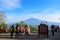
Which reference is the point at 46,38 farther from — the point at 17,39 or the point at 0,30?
the point at 0,30

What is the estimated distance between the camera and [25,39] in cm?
1631

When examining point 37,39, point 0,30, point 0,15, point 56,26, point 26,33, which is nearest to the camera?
point 37,39

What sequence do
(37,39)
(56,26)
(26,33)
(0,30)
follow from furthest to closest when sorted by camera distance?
1. (56,26)
2. (0,30)
3. (26,33)
4. (37,39)

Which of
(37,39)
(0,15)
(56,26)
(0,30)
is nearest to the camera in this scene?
(37,39)

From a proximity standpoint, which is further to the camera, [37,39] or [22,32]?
Answer: [22,32]

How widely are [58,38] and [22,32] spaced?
336cm

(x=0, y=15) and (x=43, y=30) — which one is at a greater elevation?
(x=0, y=15)

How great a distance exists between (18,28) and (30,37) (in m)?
1.81

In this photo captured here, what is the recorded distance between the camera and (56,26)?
2311cm

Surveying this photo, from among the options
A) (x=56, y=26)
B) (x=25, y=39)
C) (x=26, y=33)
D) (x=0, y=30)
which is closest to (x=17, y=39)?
(x=25, y=39)

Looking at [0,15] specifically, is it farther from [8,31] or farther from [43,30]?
[43,30]

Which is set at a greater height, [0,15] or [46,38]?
[0,15]

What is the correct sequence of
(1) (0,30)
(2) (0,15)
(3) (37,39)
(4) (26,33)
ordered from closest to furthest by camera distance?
(3) (37,39) < (4) (26,33) < (1) (0,30) < (2) (0,15)

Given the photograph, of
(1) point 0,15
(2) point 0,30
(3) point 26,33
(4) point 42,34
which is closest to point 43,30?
(4) point 42,34
